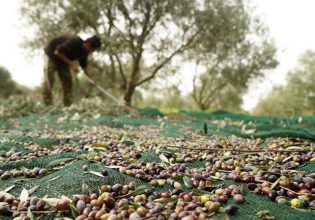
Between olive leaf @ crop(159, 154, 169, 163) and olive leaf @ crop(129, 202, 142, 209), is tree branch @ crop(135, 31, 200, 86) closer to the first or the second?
olive leaf @ crop(159, 154, 169, 163)

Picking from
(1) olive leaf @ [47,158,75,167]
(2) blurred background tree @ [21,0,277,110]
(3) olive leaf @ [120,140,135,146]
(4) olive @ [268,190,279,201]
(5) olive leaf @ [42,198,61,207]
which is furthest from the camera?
(2) blurred background tree @ [21,0,277,110]

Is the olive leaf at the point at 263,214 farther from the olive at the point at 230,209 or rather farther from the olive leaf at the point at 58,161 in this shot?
the olive leaf at the point at 58,161

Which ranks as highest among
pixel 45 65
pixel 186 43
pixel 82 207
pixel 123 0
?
pixel 123 0

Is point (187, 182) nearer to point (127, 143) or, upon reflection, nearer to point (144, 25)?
point (127, 143)

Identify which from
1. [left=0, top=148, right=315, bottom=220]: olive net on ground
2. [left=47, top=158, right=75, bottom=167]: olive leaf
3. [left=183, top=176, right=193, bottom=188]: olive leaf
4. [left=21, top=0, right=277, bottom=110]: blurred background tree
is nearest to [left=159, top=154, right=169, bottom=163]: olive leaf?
[left=0, top=148, right=315, bottom=220]: olive net on ground

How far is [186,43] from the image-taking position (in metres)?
18.6

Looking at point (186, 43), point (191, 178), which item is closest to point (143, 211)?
point (191, 178)

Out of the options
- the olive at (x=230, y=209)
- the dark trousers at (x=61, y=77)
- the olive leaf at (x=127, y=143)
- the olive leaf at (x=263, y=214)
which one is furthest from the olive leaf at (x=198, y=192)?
the dark trousers at (x=61, y=77)

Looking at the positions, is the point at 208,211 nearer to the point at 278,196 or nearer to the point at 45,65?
the point at 278,196

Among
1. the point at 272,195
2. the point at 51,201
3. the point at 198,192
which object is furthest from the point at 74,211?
the point at 272,195

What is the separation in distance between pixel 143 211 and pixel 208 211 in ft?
1.07

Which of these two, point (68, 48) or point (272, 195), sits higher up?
point (68, 48)

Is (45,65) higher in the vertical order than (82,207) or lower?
higher

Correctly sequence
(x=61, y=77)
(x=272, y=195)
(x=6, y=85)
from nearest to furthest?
1. (x=272, y=195)
2. (x=61, y=77)
3. (x=6, y=85)
